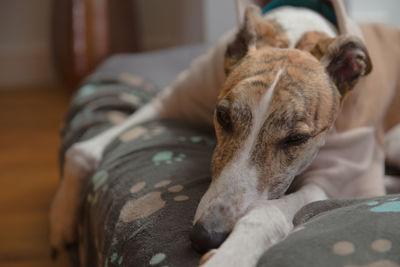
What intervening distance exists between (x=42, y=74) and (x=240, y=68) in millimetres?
3781

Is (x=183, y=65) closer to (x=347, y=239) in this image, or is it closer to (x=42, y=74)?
(x=347, y=239)

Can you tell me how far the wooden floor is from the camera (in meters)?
1.76

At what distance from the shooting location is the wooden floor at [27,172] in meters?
1.76

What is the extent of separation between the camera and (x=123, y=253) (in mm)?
986

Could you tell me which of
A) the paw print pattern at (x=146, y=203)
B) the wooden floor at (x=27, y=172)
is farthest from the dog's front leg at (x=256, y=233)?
the wooden floor at (x=27, y=172)

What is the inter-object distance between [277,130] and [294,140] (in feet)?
0.21

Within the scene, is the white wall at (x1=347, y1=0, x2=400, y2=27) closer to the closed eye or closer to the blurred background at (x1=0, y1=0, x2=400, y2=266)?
the blurred background at (x1=0, y1=0, x2=400, y2=266)

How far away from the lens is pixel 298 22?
1372 mm

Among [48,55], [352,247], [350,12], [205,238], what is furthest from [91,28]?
[352,247]

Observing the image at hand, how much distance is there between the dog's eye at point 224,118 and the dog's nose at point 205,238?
0.27 m

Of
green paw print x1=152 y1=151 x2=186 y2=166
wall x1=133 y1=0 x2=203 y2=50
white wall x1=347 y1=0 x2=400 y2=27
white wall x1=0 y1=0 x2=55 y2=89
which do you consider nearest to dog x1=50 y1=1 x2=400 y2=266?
green paw print x1=152 y1=151 x2=186 y2=166

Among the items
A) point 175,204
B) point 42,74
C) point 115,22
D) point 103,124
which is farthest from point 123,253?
point 42,74

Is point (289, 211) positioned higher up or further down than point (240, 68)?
further down

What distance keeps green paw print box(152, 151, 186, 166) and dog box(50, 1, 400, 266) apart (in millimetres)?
254
